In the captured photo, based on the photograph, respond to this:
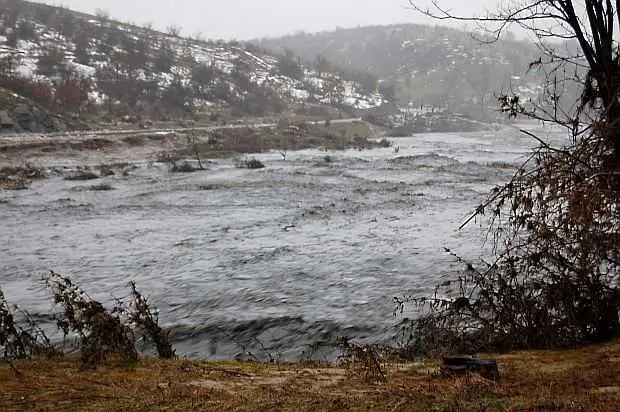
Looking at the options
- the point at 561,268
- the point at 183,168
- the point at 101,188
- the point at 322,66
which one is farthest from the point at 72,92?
the point at 322,66

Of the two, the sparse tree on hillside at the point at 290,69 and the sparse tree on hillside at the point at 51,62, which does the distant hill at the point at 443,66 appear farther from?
the sparse tree on hillside at the point at 51,62

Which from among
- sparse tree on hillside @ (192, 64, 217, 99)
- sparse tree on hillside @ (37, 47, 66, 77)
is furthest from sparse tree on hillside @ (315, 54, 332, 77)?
sparse tree on hillside @ (37, 47, 66, 77)

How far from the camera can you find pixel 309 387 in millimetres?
5176

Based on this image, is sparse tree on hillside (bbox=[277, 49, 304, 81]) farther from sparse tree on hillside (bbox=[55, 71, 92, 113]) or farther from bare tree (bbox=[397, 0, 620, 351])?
bare tree (bbox=[397, 0, 620, 351])

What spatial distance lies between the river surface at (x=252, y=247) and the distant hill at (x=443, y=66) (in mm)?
98228

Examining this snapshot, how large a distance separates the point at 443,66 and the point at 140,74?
105823mm

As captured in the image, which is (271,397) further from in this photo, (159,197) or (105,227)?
(159,197)

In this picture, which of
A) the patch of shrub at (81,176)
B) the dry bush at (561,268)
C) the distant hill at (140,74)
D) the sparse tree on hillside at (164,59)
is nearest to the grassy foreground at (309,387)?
the dry bush at (561,268)

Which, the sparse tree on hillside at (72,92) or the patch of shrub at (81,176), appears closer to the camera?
the patch of shrub at (81,176)

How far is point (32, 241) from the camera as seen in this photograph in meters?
15.8

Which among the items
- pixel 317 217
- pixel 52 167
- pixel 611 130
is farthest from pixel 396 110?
pixel 611 130

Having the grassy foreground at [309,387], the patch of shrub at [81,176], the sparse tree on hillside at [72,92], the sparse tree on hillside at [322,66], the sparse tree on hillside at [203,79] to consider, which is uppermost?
the sparse tree on hillside at [322,66]

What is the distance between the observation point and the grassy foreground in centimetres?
424

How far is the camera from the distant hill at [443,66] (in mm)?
131625
